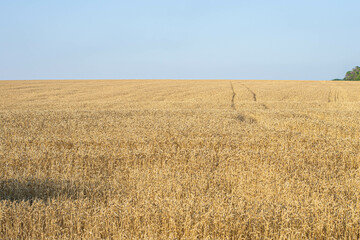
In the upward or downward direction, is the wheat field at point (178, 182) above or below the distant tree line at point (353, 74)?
below

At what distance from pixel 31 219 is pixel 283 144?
7938mm

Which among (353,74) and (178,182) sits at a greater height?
(353,74)

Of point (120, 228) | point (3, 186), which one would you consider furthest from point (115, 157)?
point (120, 228)

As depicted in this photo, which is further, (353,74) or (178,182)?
(353,74)

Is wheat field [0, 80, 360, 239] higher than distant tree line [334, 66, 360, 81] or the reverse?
the reverse

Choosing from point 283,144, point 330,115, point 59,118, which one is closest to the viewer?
point 283,144

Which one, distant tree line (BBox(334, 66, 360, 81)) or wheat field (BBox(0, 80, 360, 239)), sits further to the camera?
distant tree line (BBox(334, 66, 360, 81))

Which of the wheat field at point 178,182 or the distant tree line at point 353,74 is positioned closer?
the wheat field at point 178,182

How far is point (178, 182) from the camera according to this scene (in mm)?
6746

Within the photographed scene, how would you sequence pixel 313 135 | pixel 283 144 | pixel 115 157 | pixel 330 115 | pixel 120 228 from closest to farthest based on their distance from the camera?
pixel 120 228 → pixel 115 157 → pixel 283 144 → pixel 313 135 → pixel 330 115

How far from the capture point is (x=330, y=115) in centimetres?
1797

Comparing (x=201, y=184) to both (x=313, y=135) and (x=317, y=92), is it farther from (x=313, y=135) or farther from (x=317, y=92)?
(x=317, y=92)

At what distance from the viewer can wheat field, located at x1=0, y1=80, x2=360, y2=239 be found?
454cm

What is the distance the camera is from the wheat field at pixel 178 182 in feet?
14.9
